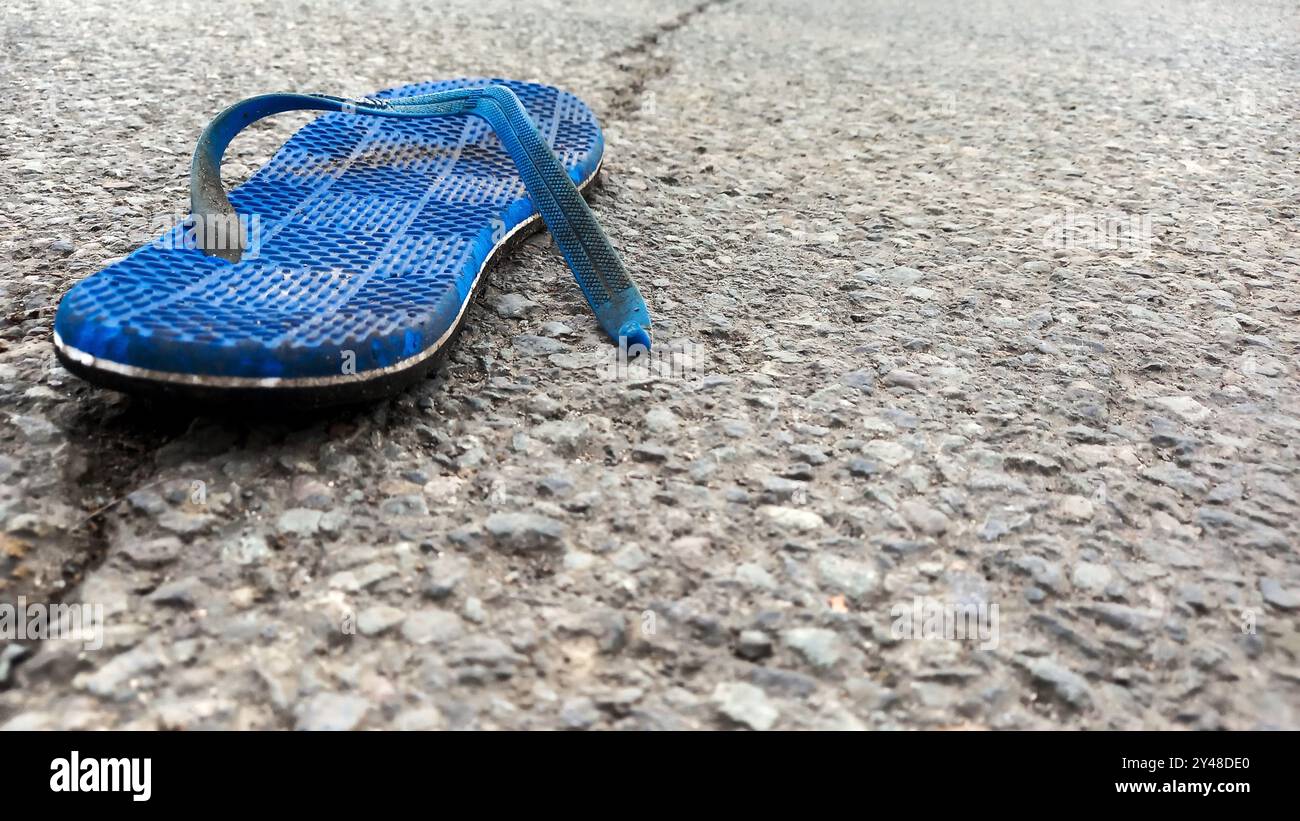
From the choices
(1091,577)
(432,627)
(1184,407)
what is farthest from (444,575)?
(1184,407)

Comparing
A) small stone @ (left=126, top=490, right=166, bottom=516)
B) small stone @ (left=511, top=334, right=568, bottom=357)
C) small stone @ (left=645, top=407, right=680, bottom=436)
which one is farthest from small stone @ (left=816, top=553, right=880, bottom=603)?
small stone @ (left=126, top=490, right=166, bottom=516)

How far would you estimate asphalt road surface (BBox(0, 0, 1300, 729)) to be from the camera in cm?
74

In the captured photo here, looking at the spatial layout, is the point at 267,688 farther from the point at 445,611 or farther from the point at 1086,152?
the point at 1086,152

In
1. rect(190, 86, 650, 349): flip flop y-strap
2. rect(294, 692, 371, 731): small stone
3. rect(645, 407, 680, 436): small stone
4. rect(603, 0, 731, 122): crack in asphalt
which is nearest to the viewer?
rect(294, 692, 371, 731): small stone

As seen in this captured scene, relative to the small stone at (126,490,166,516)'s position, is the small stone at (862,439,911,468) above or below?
above

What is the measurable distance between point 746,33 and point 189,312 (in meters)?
2.12

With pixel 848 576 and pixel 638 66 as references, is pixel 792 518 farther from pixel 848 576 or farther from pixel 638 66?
pixel 638 66

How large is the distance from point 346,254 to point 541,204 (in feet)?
0.83

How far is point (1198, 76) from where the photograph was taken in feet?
7.72

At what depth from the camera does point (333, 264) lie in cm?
108

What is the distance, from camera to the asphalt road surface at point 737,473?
29.2 inches

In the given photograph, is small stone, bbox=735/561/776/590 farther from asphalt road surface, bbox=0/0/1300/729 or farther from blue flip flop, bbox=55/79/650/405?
blue flip flop, bbox=55/79/650/405

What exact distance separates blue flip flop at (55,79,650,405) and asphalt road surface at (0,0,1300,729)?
0.08 meters

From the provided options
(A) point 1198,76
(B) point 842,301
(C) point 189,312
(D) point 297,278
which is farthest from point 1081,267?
(A) point 1198,76
